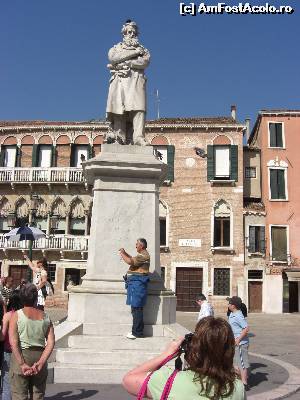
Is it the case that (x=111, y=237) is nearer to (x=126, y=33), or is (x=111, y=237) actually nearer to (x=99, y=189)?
(x=99, y=189)

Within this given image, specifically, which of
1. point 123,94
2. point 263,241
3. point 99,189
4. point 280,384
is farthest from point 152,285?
point 263,241

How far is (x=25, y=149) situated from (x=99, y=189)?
28.4m

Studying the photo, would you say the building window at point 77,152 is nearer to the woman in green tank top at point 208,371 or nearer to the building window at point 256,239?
the building window at point 256,239

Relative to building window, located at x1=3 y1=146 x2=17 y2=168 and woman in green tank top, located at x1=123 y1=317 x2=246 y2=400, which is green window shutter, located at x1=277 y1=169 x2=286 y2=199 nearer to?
building window, located at x1=3 y1=146 x2=17 y2=168

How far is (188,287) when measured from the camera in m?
31.9

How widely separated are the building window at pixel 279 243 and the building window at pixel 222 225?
125 inches

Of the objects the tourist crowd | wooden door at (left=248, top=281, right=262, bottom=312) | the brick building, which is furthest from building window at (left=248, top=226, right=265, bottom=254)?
the tourist crowd

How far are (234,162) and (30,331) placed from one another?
97.7 feet

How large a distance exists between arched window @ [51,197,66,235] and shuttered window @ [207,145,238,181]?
10.5 meters

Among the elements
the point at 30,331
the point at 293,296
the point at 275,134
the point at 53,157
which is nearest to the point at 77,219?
the point at 53,157

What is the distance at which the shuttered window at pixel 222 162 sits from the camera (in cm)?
3331

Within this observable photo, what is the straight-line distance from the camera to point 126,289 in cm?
776

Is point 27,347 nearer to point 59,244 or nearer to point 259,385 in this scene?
point 259,385

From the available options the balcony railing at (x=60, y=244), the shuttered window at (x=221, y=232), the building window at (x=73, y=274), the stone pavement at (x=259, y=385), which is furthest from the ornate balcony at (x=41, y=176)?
the stone pavement at (x=259, y=385)
